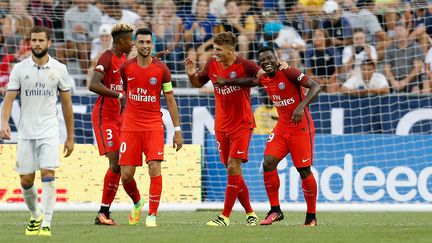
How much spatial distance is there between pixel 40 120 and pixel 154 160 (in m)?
1.96

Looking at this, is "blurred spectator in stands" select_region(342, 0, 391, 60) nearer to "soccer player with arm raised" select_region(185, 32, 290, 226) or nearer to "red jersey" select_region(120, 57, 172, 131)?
"soccer player with arm raised" select_region(185, 32, 290, 226)

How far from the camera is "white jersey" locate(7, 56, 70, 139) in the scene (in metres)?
11.9

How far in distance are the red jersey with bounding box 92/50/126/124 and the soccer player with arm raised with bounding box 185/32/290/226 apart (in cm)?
94

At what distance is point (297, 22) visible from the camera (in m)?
20.8

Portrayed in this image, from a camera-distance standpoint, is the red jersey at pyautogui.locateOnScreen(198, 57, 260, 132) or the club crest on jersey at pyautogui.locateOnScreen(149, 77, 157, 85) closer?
the club crest on jersey at pyautogui.locateOnScreen(149, 77, 157, 85)

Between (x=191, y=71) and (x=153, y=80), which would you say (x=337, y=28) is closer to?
(x=191, y=71)

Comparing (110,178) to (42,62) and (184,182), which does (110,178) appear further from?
(184,182)

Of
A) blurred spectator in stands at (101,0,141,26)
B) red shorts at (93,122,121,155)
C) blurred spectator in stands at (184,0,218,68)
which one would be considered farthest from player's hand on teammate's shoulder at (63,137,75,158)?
blurred spectator in stands at (101,0,141,26)

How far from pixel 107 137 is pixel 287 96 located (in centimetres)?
245

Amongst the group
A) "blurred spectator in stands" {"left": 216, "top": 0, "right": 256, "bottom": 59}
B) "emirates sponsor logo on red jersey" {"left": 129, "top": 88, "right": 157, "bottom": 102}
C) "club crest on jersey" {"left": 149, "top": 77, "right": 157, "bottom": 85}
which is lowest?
"emirates sponsor logo on red jersey" {"left": 129, "top": 88, "right": 157, "bottom": 102}

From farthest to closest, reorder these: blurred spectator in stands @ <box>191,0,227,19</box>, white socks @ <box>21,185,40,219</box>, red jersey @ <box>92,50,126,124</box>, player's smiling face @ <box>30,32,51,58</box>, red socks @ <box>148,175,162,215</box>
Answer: blurred spectator in stands @ <box>191,0,227,19</box>, red jersey @ <box>92,50,126,124</box>, red socks @ <box>148,175,162,215</box>, white socks @ <box>21,185,40,219</box>, player's smiling face @ <box>30,32,51,58</box>

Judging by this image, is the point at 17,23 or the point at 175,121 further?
the point at 17,23

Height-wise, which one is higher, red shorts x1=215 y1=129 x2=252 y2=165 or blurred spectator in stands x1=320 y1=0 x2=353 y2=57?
blurred spectator in stands x1=320 y1=0 x2=353 y2=57

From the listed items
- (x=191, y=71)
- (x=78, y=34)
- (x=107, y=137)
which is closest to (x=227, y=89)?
(x=191, y=71)
